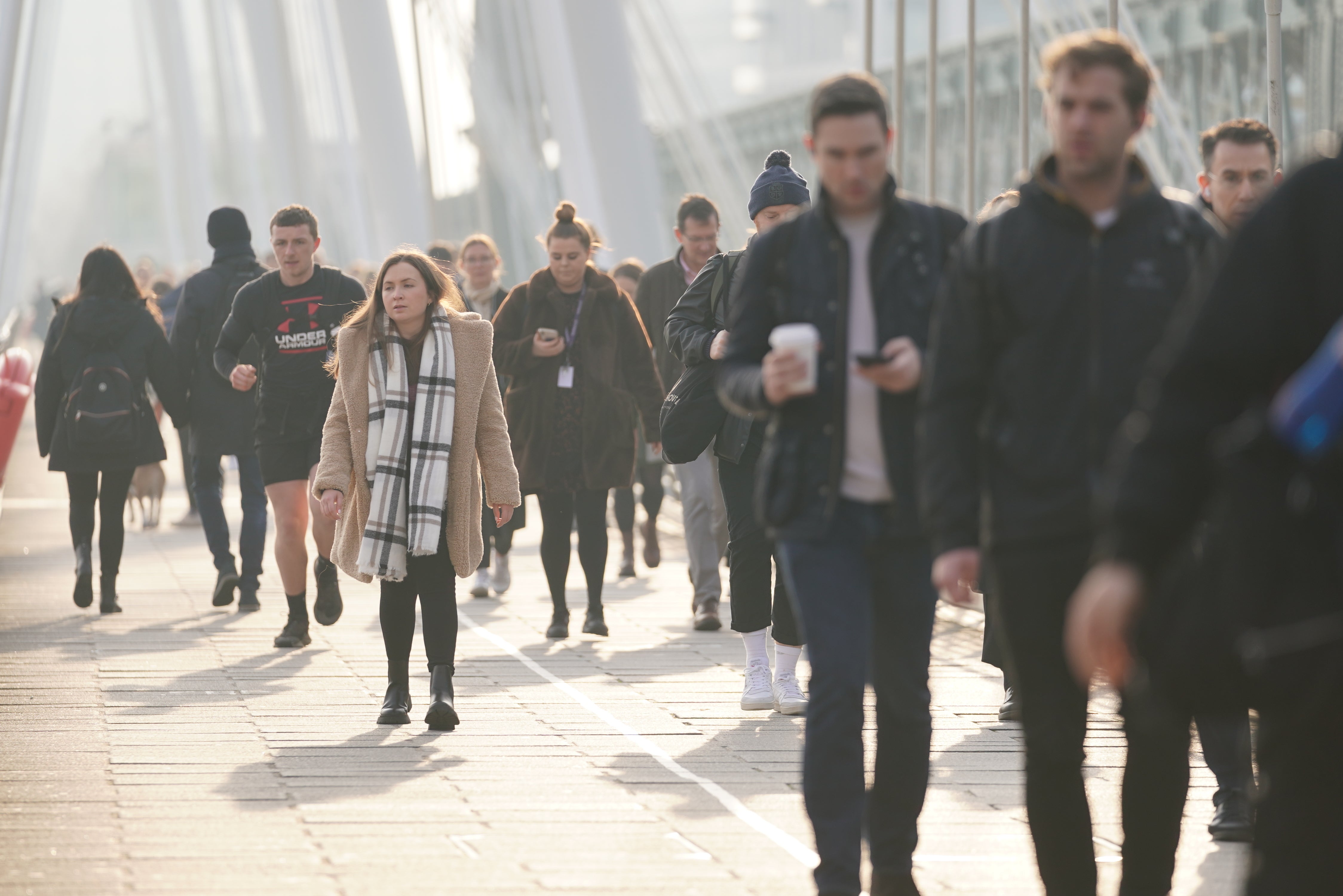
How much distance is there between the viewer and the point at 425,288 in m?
6.98

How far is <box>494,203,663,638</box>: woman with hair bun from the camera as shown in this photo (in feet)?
30.0

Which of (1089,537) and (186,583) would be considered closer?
(1089,537)

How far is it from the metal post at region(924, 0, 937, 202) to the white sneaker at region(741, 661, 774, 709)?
4.48 meters

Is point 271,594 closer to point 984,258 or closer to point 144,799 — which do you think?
point 144,799

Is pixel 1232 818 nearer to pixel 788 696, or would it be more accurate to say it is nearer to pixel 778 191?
pixel 788 696

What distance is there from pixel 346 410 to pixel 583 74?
7.88 m

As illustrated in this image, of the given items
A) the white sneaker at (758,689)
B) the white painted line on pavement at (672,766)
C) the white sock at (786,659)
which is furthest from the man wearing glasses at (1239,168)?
the white sneaker at (758,689)

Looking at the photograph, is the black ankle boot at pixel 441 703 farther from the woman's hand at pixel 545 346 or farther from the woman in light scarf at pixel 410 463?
the woman's hand at pixel 545 346

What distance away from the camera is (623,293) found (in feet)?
30.6

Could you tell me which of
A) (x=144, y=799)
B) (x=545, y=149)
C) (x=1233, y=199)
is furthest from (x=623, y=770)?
(x=545, y=149)

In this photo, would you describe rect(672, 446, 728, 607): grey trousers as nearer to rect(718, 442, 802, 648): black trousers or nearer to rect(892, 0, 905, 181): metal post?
rect(718, 442, 802, 648): black trousers

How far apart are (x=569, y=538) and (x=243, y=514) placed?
5.93 feet

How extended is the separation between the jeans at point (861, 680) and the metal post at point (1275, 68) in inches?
137

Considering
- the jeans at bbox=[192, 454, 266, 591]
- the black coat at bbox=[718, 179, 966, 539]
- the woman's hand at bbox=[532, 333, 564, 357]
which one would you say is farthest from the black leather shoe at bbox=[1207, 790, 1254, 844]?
the jeans at bbox=[192, 454, 266, 591]
